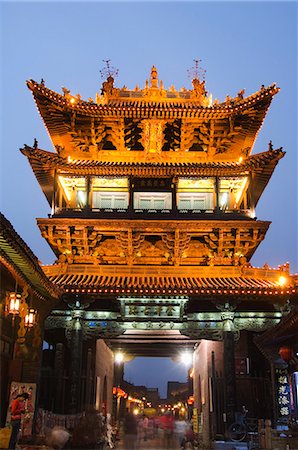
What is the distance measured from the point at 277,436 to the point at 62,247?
36.6 feet

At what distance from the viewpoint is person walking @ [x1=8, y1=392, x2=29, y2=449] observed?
10477 mm

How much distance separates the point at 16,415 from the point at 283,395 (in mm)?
7649

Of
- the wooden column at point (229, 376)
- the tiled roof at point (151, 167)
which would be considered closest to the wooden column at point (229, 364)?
the wooden column at point (229, 376)

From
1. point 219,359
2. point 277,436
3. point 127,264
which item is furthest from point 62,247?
point 277,436

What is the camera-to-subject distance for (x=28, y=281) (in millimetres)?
12258

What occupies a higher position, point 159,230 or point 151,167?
point 151,167

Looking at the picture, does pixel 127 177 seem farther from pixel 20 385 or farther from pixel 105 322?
pixel 20 385

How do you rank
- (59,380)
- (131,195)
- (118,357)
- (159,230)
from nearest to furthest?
(59,380), (159,230), (131,195), (118,357)

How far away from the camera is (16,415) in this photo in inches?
428

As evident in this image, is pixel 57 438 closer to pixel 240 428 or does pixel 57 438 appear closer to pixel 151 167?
pixel 240 428

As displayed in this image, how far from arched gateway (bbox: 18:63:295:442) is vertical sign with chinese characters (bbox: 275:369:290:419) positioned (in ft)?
6.32

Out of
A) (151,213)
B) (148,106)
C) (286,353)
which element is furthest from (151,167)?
(286,353)

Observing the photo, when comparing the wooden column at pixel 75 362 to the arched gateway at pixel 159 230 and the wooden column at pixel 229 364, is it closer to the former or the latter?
the arched gateway at pixel 159 230

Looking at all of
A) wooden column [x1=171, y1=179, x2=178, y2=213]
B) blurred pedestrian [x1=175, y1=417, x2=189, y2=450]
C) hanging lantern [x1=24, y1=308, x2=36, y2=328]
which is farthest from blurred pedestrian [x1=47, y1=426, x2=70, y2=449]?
wooden column [x1=171, y1=179, x2=178, y2=213]
